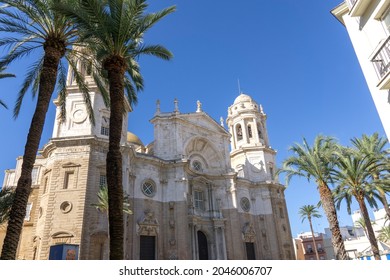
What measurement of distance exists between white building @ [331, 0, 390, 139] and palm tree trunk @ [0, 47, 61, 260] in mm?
12555

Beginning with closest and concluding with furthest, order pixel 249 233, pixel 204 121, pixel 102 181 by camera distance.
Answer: pixel 102 181
pixel 249 233
pixel 204 121

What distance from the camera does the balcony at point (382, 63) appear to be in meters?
10.3

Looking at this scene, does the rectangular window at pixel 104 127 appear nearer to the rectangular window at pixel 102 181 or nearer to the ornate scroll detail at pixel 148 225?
the rectangular window at pixel 102 181

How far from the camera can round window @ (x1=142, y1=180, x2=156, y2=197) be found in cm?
2940

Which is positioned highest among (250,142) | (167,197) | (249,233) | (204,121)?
(204,121)

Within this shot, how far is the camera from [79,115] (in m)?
26.5

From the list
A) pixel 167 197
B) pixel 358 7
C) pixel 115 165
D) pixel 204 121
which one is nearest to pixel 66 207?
pixel 167 197

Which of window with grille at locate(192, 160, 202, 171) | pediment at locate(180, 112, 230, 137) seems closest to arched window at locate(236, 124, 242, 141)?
pediment at locate(180, 112, 230, 137)

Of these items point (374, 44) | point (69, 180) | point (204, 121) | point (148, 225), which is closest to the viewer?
A: point (374, 44)

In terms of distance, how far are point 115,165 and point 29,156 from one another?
329 cm

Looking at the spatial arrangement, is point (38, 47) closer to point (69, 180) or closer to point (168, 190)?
point (69, 180)

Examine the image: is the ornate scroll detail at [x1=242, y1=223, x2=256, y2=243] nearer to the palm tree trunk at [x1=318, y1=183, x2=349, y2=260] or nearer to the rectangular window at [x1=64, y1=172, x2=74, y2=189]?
the palm tree trunk at [x1=318, y1=183, x2=349, y2=260]

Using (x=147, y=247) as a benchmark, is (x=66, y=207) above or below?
above
